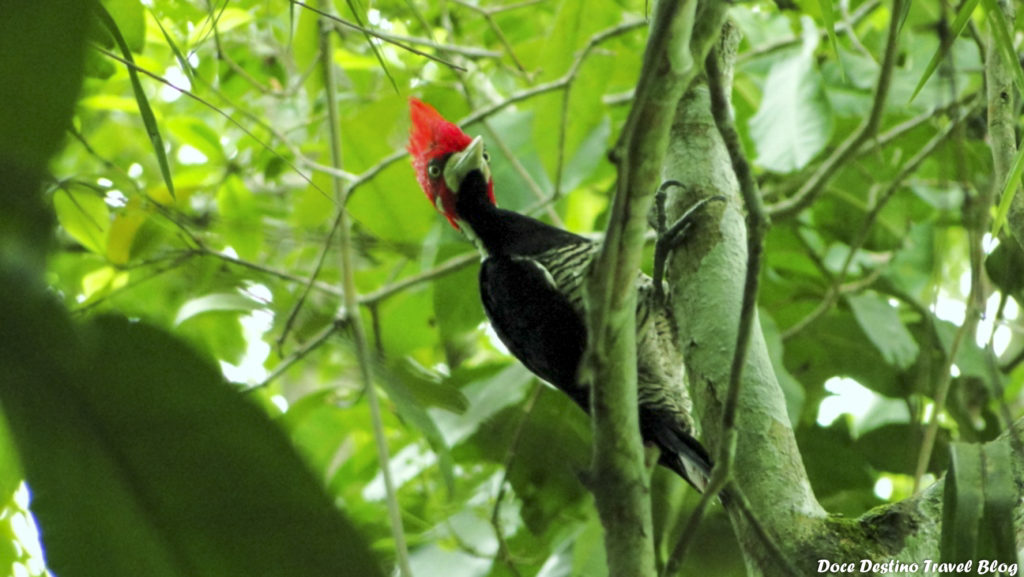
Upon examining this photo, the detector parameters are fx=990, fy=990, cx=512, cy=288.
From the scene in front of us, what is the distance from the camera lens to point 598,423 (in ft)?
2.82

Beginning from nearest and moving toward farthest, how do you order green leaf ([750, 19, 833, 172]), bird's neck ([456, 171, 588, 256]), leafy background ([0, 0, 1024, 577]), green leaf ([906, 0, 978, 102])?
green leaf ([906, 0, 978, 102]) → leafy background ([0, 0, 1024, 577]) → green leaf ([750, 19, 833, 172]) → bird's neck ([456, 171, 588, 256])

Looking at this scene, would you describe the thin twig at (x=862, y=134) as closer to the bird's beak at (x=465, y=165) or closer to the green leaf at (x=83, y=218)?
the bird's beak at (x=465, y=165)

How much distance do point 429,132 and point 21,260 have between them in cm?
243

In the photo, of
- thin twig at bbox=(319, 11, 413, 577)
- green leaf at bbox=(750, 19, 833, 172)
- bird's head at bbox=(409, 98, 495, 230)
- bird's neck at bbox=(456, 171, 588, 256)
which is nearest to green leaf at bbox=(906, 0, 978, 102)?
thin twig at bbox=(319, 11, 413, 577)

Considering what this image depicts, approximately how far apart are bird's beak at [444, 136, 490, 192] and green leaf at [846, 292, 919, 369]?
1.03 m

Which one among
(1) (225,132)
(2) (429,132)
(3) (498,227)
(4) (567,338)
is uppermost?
(1) (225,132)

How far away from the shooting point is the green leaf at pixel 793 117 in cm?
222

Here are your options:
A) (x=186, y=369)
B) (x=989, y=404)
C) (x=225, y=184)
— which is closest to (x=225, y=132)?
(x=225, y=184)

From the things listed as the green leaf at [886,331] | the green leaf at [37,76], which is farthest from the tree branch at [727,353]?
the green leaf at [886,331]

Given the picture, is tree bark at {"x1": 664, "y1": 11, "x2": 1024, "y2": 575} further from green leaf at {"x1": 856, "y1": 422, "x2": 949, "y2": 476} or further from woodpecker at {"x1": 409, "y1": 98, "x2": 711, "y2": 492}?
green leaf at {"x1": 856, "y1": 422, "x2": 949, "y2": 476}

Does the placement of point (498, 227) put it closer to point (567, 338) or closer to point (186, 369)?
point (567, 338)

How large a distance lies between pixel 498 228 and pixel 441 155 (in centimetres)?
28

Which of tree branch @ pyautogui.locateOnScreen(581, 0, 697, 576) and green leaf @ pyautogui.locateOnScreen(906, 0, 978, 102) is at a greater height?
green leaf @ pyautogui.locateOnScreen(906, 0, 978, 102)

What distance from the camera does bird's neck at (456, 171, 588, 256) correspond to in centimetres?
242
